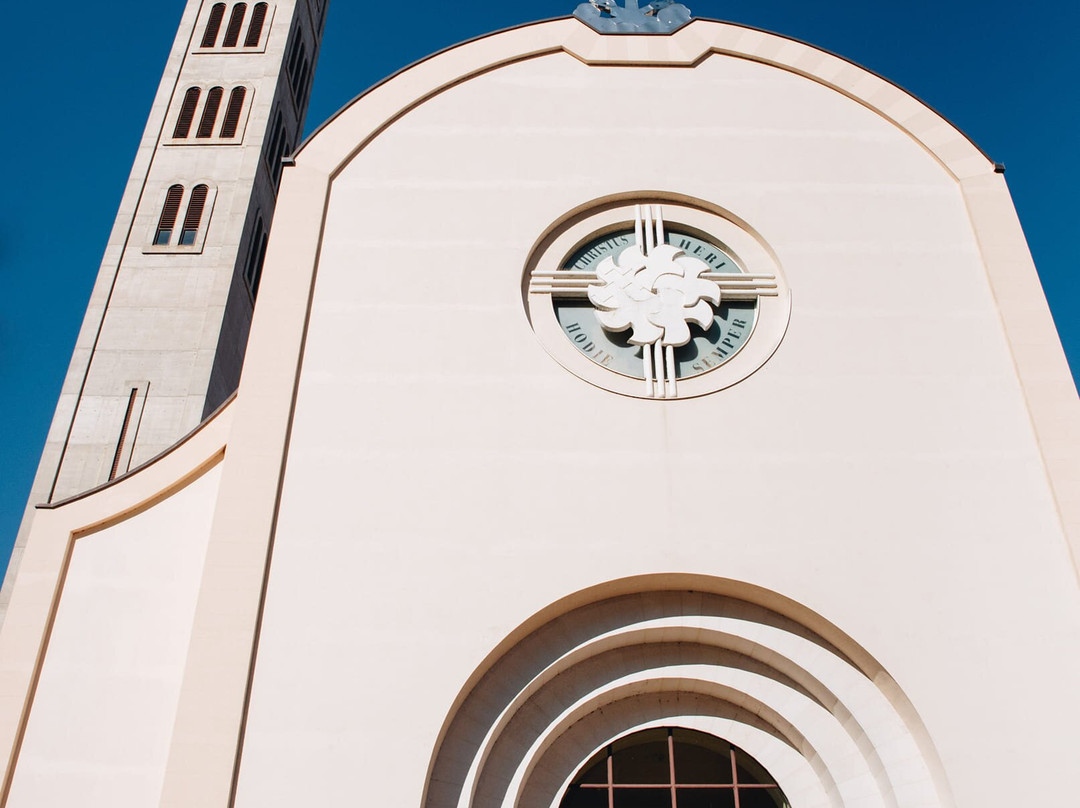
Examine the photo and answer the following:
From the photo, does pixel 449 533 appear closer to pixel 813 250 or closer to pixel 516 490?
pixel 516 490

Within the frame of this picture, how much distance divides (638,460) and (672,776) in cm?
316

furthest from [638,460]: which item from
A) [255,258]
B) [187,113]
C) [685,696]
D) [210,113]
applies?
[187,113]

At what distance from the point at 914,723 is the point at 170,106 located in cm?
2301

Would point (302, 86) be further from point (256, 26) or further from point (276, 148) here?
point (276, 148)

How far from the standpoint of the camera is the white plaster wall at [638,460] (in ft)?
30.5

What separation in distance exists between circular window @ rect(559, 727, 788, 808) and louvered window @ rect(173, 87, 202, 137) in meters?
20.4

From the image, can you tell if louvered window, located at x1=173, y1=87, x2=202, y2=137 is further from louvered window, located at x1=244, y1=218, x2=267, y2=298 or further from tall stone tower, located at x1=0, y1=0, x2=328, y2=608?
louvered window, located at x1=244, y1=218, x2=267, y2=298

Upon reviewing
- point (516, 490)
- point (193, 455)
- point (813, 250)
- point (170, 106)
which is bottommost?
point (516, 490)

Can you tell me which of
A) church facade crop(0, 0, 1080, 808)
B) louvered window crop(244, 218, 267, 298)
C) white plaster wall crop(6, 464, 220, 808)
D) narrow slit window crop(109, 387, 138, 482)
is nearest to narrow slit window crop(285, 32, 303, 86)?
louvered window crop(244, 218, 267, 298)

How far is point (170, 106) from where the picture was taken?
25.4 m

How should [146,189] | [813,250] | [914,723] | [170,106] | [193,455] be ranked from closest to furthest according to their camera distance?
[914,723] → [193,455] → [813,250] → [146,189] → [170,106]

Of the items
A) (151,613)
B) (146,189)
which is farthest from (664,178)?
(146,189)

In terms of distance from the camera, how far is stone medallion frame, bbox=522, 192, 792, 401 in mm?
11320

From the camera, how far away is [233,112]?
2534 cm
